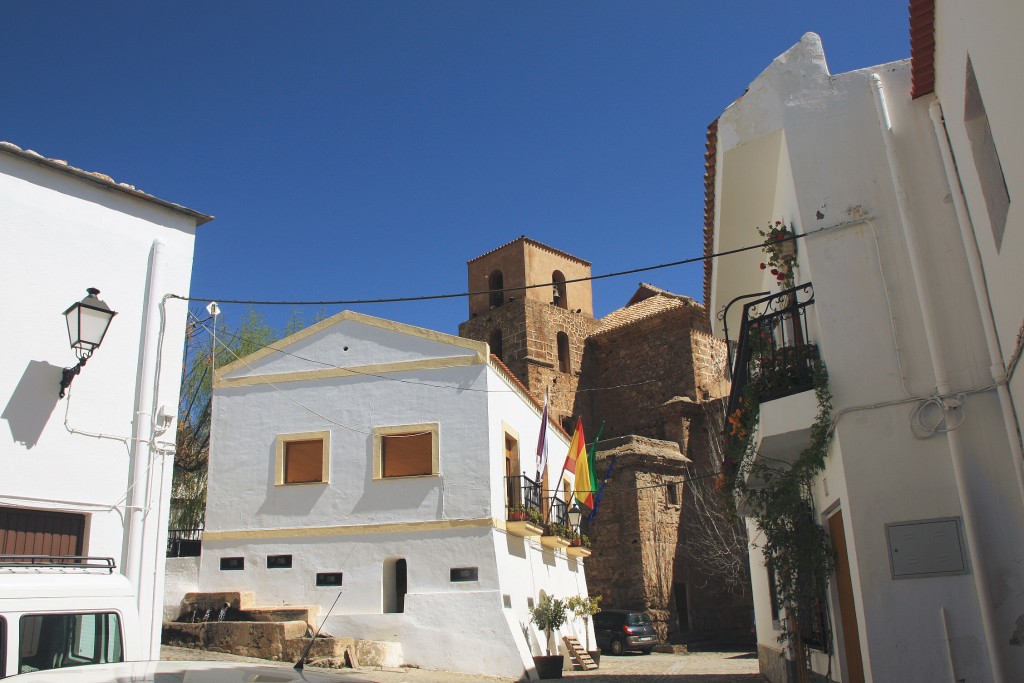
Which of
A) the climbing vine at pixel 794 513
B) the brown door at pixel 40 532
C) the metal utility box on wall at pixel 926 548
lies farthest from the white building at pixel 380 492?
the metal utility box on wall at pixel 926 548

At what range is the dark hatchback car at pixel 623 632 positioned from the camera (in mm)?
23484

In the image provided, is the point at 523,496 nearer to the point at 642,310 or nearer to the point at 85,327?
the point at 85,327

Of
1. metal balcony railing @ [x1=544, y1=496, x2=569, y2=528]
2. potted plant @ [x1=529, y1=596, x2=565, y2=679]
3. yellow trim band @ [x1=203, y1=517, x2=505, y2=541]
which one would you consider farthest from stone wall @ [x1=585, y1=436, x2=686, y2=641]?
yellow trim band @ [x1=203, y1=517, x2=505, y2=541]

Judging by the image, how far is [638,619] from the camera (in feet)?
78.5

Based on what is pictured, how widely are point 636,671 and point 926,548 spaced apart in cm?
1208

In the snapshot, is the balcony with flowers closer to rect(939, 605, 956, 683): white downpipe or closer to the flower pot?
rect(939, 605, 956, 683): white downpipe

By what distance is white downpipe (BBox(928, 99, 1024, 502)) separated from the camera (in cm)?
630

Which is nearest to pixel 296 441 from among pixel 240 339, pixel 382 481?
pixel 382 481

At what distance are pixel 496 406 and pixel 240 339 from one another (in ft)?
41.6

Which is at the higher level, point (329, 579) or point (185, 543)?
point (185, 543)

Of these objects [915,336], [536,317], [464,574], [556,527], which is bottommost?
[464,574]

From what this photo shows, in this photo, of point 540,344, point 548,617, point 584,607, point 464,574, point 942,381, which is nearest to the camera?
point 942,381

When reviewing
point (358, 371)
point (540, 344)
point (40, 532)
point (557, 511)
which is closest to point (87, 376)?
point (40, 532)

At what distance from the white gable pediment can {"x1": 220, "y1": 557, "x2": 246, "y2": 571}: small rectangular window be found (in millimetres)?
3514
